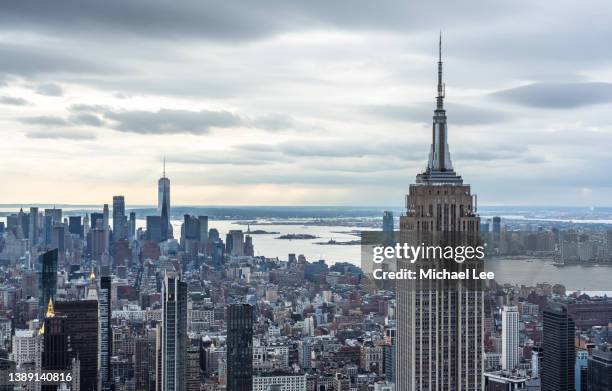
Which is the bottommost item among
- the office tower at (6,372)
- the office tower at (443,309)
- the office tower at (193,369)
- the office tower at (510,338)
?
the office tower at (193,369)

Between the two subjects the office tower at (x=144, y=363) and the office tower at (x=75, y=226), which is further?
the office tower at (x=75, y=226)

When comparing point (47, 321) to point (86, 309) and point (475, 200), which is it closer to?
point (86, 309)

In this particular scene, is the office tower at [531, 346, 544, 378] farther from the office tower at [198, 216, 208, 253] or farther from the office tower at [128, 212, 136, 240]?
the office tower at [128, 212, 136, 240]

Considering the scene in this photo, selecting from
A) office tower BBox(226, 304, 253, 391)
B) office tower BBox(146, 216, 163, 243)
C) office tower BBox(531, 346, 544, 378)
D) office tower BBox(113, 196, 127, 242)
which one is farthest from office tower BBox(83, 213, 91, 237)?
office tower BBox(531, 346, 544, 378)

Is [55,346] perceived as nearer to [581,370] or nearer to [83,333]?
[83,333]

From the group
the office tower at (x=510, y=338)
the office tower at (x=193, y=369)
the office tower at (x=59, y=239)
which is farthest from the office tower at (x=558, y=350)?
the office tower at (x=59, y=239)

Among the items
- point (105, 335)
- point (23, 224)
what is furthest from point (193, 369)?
point (23, 224)

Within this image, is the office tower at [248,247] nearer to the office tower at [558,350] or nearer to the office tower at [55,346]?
the office tower at [55,346]
